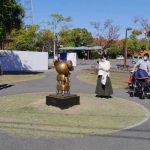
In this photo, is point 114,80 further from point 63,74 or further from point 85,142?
point 85,142

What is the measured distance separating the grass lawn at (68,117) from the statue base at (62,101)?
14cm

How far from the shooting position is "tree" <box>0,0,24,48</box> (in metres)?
25.1

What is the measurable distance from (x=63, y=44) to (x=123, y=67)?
27189 mm

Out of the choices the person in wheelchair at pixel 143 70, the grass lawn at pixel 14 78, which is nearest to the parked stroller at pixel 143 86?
the person in wheelchair at pixel 143 70

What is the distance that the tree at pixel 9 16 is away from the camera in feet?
82.4

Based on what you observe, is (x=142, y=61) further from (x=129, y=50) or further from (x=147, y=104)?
(x=129, y=50)

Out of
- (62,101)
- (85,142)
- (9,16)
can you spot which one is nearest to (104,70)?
(62,101)

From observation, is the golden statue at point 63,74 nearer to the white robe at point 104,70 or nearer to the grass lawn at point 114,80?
the white robe at point 104,70

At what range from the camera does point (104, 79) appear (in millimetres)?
13219

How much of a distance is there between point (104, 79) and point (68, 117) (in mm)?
3887

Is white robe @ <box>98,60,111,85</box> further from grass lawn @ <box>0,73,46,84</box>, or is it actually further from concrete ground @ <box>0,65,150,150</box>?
grass lawn @ <box>0,73,46,84</box>

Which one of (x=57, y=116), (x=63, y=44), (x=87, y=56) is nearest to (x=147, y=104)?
(x=57, y=116)

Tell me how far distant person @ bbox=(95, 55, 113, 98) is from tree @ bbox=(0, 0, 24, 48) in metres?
13.3

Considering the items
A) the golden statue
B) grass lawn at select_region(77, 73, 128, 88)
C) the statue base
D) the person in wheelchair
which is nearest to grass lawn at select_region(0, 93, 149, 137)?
the statue base
